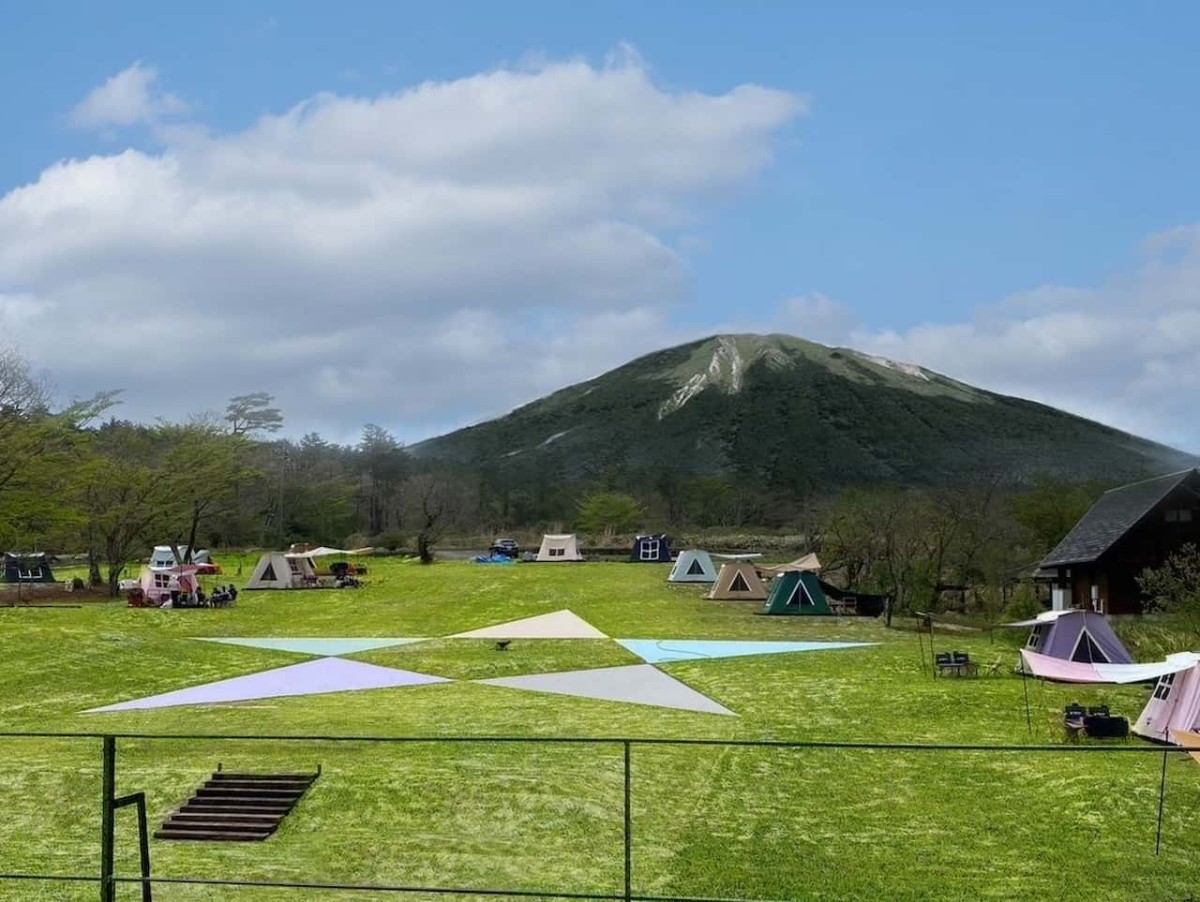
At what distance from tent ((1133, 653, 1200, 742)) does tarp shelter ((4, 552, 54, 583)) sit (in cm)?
4554

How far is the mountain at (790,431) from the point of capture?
420 feet

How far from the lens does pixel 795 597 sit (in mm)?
36406

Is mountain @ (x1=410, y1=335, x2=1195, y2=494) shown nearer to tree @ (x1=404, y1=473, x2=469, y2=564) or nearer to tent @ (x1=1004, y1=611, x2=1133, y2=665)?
tree @ (x1=404, y1=473, x2=469, y2=564)

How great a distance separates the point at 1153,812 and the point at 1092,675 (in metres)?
9.47

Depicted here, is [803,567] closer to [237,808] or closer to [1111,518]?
[1111,518]

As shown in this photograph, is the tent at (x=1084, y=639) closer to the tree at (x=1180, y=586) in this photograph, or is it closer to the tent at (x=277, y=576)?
the tree at (x=1180, y=586)

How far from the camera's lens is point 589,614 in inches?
1426

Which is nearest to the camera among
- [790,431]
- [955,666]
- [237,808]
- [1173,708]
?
[237,808]

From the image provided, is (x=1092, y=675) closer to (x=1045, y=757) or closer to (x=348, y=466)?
(x=1045, y=757)

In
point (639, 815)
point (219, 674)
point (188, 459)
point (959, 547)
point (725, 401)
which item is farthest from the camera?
point (725, 401)

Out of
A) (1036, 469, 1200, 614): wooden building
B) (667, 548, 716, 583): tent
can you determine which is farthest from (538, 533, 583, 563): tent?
(1036, 469, 1200, 614): wooden building

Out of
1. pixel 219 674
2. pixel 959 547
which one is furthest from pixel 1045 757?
pixel 959 547

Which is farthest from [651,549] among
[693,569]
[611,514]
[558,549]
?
[611,514]

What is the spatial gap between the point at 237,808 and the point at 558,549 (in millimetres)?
46042
